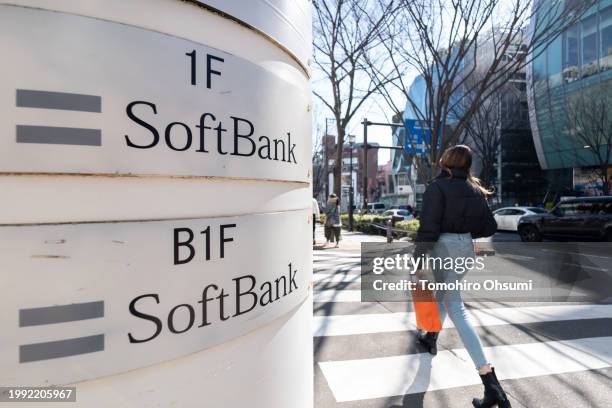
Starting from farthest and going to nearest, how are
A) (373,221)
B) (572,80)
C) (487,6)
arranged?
1. (572,80)
2. (373,221)
3. (487,6)

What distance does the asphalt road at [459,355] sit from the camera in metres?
2.98

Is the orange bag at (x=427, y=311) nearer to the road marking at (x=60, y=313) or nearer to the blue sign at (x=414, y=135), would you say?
the road marking at (x=60, y=313)

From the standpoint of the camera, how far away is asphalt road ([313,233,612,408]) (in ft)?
9.77

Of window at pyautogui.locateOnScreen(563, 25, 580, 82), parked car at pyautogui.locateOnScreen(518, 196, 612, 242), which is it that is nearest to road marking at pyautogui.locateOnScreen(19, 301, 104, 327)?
parked car at pyautogui.locateOnScreen(518, 196, 612, 242)

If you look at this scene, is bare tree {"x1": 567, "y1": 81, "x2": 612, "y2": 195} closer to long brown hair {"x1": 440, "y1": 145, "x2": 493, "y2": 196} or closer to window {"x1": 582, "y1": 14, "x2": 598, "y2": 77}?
window {"x1": 582, "y1": 14, "x2": 598, "y2": 77}

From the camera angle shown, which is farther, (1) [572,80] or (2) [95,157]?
(1) [572,80]

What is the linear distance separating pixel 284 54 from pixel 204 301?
0.92 metres

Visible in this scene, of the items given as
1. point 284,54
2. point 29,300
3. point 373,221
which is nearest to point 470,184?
point 284,54

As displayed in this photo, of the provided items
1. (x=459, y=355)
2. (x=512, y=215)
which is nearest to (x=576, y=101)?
(x=512, y=215)

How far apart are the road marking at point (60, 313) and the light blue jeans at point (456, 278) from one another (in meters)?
2.57

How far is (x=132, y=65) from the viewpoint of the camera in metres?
1.01

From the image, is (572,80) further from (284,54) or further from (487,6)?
(284,54)

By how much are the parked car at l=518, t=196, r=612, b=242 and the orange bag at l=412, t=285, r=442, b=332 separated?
1185 centimetres

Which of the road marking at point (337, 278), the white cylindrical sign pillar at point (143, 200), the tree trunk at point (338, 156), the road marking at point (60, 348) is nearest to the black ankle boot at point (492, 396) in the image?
the white cylindrical sign pillar at point (143, 200)
